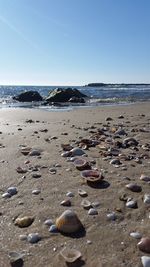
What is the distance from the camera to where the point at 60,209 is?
3.40 metres

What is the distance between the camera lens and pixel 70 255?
2.55 metres

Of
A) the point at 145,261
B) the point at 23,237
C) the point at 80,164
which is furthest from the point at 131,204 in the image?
the point at 80,164

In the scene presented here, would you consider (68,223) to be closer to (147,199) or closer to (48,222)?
(48,222)

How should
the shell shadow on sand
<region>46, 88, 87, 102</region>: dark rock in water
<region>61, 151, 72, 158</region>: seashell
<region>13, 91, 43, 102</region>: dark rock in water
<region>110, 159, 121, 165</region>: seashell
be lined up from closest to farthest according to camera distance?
the shell shadow on sand < <region>110, 159, 121, 165</region>: seashell < <region>61, 151, 72, 158</region>: seashell < <region>46, 88, 87, 102</region>: dark rock in water < <region>13, 91, 43, 102</region>: dark rock in water

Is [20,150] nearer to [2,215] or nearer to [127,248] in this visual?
[2,215]

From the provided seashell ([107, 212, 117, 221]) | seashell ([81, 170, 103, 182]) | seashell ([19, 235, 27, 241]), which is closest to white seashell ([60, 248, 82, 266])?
seashell ([19, 235, 27, 241])

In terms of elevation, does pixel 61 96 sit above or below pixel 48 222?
above

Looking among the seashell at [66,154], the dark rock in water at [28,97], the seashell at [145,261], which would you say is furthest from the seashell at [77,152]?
the dark rock in water at [28,97]

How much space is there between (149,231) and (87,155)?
9.32 ft

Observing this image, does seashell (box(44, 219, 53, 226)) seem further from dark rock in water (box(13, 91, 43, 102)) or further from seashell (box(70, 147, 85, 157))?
dark rock in water (box(13, 91, 43, 102))

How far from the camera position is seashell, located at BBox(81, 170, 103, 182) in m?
4.12

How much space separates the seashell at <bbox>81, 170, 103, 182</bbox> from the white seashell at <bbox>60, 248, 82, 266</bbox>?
1.53 metres

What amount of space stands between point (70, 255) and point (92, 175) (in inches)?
72.5

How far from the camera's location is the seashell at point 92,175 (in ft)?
13.5
